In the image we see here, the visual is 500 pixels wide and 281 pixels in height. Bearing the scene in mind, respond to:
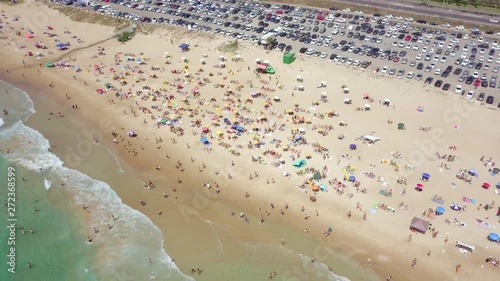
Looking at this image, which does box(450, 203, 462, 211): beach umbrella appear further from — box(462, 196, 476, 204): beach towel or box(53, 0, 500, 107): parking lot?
box(53, 0, 500, 107): parking lot

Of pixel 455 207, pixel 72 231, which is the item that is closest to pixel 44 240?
pixel 72 231

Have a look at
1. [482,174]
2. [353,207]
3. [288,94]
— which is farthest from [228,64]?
[482,174]

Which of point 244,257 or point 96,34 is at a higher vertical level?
point 96,34

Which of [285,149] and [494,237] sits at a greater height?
[285,149]

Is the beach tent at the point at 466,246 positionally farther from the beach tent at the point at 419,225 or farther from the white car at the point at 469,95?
the white car at the point at 469,95

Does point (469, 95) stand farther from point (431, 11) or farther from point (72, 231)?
point (72, 231)

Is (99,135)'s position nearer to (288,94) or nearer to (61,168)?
(61,168)

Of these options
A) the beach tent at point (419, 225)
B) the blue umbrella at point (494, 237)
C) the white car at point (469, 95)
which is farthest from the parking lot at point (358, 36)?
the beach tent at point (419, 225)
